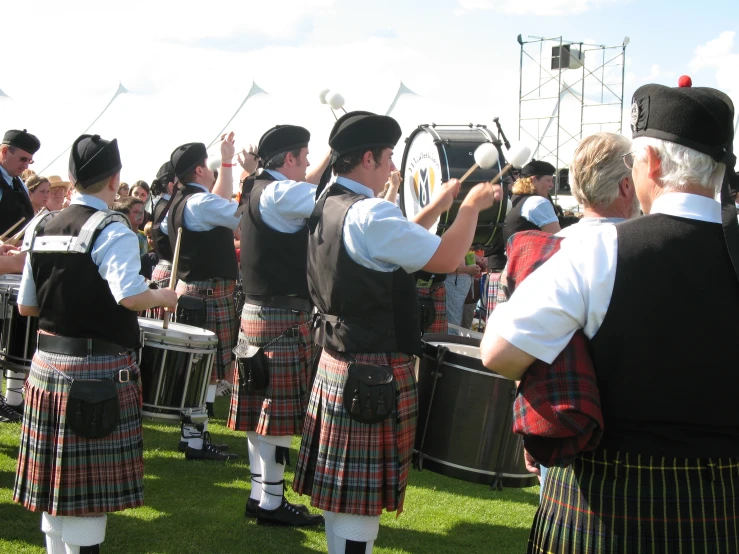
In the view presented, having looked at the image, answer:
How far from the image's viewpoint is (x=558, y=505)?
5.86 feet

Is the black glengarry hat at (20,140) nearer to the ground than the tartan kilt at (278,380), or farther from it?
farther from it

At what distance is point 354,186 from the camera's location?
298cm

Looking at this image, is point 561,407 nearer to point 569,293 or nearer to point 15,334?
point 569,293

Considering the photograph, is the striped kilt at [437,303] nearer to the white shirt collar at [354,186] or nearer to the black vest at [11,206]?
the black vest at [11,206]

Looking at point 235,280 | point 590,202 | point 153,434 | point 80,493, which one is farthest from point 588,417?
point 153,434

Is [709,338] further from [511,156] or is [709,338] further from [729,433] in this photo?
[511,156]

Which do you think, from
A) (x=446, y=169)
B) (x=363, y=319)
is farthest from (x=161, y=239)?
(x=363, y=319)

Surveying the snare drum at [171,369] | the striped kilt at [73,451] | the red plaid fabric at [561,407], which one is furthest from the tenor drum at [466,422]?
the red plaid fabric at [561,407]

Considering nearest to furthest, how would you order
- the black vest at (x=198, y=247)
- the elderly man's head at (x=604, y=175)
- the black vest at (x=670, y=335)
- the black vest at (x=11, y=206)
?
1. the black vest at (x=670, y=335)
2. the elderly man's head at (x=604, y=175)
3. the black vest at (x=198, y=247)
4. the black vest at (x=11, y=206)

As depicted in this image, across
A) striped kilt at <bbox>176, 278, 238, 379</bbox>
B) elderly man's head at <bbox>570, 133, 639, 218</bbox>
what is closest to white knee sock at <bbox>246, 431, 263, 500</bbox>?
striped kilt at <bbox>176, 278, 238, 379</bbox>

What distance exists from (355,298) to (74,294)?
3.10ft

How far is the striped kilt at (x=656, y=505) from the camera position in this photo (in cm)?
165

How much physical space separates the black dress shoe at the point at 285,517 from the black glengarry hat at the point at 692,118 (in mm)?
2651

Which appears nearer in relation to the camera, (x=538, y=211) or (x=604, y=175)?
(x=604, y=175)
